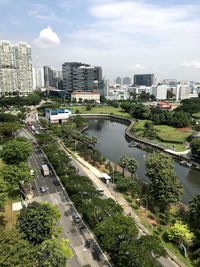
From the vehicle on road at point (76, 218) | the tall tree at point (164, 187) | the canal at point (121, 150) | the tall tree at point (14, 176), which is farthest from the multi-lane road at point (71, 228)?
the canal at point (121, 150)

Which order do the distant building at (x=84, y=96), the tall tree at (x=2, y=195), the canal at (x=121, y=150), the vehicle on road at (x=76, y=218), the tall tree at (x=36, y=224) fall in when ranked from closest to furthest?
the tall tree at (x=36, y=224) < the tall tree at (x=2, y=195) < the vehicle on road at (x=76, y=218) < the canal at (x=121, y=150) < the distant building at (x=84, y=96)

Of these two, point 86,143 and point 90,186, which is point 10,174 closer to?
point 90,186

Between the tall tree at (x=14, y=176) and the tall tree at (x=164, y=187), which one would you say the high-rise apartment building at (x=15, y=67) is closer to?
the tall tree at (x=14, y=176)

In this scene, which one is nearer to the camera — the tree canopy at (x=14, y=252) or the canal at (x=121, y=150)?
the tree canopy at (x=14, y=252)

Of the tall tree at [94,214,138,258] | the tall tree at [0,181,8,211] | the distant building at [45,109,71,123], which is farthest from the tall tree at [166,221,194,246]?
the distant building at [45,109,71,123]

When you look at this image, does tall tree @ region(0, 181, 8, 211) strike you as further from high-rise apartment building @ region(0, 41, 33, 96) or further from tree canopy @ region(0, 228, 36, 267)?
high-rise apartment building @ region(0, 41, 33, 96)

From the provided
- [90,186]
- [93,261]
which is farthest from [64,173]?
[93,261]

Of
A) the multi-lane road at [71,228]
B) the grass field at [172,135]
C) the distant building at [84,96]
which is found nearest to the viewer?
the multi-lane road at [71,228]

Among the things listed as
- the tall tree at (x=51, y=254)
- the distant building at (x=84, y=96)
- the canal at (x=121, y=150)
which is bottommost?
the canal at (x=121, y=150)
